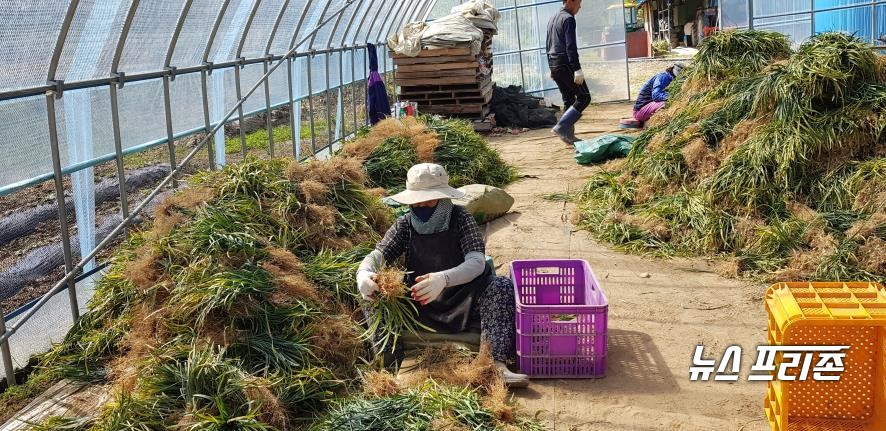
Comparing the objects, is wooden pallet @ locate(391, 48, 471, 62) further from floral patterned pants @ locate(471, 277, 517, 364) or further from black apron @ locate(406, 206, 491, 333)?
floral patterned pants @ locate(471, 277, 517, 364)

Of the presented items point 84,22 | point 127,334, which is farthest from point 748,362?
point 84,22

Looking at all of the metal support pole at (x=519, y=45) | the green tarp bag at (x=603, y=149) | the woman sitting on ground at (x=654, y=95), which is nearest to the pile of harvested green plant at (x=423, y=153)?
the green tarp bag at (x=603, y=149)

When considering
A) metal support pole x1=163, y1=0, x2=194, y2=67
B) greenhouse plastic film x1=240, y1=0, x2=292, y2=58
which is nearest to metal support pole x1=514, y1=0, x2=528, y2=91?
greenhouse plastic film x1=240, y1=0, x2=292, y2=58

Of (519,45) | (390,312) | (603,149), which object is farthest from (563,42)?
(390,312)

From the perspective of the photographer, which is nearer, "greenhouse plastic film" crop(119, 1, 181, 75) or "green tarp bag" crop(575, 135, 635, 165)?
"greenhouse plastic film" crop(119, 1, 181, 75)

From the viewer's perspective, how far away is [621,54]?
52.5ft

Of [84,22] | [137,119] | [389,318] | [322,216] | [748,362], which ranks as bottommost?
[748,362]

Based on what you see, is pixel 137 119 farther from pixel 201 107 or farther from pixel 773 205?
pixel 773 205

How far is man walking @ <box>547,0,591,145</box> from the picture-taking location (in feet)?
34.4

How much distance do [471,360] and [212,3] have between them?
457 centimetres

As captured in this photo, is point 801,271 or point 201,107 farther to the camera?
point 201,107

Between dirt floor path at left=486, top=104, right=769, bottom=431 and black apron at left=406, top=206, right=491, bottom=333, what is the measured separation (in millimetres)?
562

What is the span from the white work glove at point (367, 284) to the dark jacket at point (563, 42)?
274 inches

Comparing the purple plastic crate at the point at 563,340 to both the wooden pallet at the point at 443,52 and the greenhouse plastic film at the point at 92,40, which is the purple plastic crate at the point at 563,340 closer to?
the greenhouse plastic film at the point at 92,40
